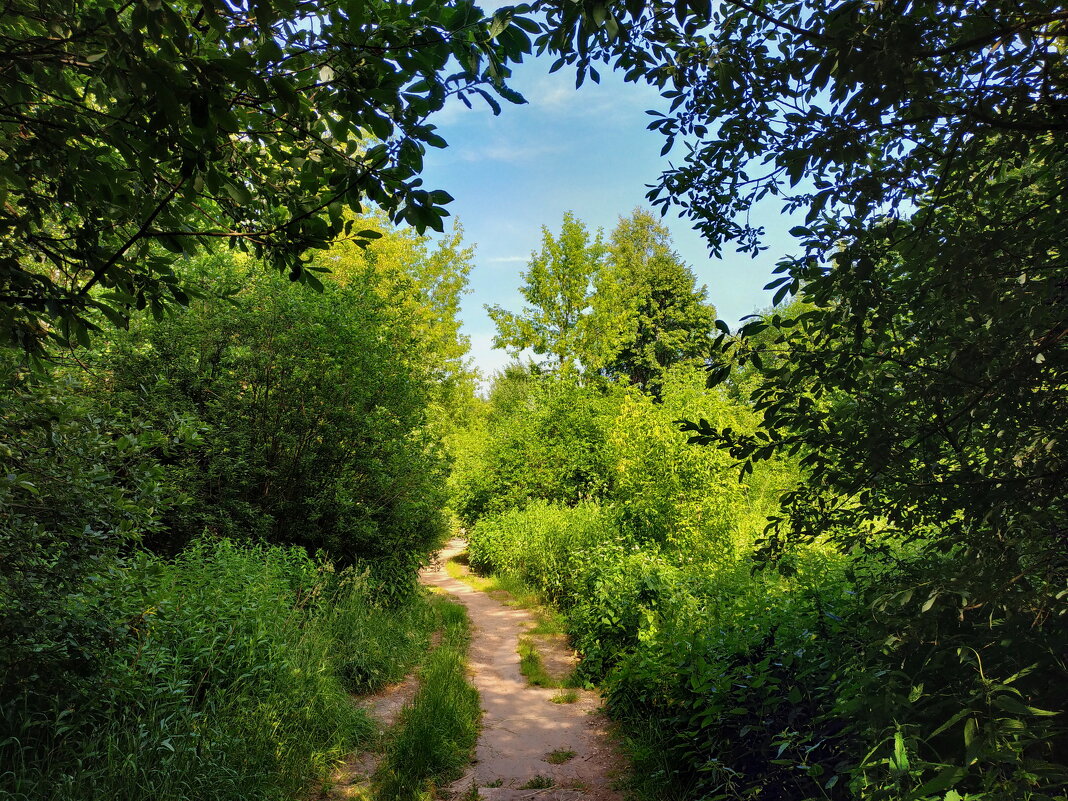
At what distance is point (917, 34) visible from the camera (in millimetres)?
1507

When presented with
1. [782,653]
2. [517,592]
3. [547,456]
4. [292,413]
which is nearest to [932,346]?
[782,653]

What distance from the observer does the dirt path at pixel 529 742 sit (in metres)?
4.74

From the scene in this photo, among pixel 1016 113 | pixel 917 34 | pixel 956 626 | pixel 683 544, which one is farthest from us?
pixel 683 544

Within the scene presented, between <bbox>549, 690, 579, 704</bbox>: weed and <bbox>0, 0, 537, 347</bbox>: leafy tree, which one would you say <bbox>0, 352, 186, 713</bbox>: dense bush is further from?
<bbox>549, 690, 579, 704</bbox>: weed

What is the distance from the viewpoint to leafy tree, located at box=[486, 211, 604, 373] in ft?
64.3

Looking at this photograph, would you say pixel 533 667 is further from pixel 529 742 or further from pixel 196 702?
pixel 196 702

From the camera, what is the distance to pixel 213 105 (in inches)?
68.4

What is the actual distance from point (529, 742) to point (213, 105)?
580 centimetres

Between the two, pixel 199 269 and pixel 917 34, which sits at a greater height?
pixel 199 269

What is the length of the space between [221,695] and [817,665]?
410 cm

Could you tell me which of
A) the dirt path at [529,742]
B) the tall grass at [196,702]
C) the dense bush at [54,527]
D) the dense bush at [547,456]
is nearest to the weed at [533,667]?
the dirt path at [529,742]

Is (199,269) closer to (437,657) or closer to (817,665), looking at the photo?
(437,657)

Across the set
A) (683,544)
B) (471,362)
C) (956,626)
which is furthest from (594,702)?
(471,362)

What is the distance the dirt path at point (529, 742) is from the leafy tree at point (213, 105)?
14.4ft
